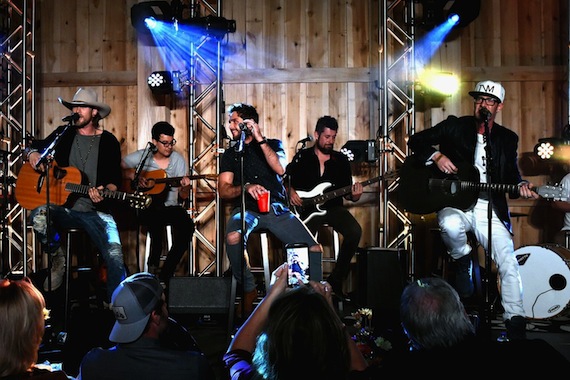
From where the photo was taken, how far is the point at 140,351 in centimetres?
245

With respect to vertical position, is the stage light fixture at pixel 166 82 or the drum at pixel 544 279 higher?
the stage light fixture at pixel 166 82

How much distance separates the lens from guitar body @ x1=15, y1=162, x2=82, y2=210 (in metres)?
6.00

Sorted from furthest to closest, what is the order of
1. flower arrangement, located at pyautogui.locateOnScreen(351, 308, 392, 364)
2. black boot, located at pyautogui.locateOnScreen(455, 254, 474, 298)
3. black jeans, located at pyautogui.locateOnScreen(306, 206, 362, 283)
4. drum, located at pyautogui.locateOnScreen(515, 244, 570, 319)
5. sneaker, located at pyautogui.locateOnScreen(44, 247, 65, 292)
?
black jeans, located at pyautogui.locateOnScreen(306, 206, 362, 283) → sneaker, located at pyautogui.locateOnScreen(44, 247, 65, 292) → drum, located at pyautogui.locateOnScreen(515, 244, 570, 319) → black boot, located at pyautogui.locateOnScreen(455, 254, 474, 298) → flower arrangement, located at pyautogui.locateOnScreen(351, 308, 392, 364)

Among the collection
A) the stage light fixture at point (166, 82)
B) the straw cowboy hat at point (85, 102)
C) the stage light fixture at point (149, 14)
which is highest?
the stage light fixture at point (149, 14)

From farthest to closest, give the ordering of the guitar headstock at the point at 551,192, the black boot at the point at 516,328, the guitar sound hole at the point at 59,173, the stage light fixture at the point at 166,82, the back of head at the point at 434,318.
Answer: the stage light fixture at the point at 166,82, the guitar sound hole at the point at 59,173, the guitar headstock at the point at 551,192, the black boot at the point at 516,328, the back of head at the point at 434,318

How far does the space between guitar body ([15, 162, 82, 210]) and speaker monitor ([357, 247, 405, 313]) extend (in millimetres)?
2933

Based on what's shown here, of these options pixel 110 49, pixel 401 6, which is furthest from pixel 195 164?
pixel 401 6

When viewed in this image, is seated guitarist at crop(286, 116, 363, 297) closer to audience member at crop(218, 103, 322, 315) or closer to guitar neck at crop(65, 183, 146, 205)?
audience member at crop(218, 103, 322, 315)

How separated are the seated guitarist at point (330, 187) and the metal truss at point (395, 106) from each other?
1.88 feet

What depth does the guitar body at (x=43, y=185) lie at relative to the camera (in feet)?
19.7

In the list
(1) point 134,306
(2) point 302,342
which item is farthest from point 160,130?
(2) point 302,342

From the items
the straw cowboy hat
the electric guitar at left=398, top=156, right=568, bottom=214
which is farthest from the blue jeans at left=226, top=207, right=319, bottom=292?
the straw cowboy hat

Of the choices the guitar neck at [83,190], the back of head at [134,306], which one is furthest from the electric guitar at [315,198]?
the back of head at [134,306]

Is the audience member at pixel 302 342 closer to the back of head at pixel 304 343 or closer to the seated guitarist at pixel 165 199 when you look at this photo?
the back of head at pixel 304 343
